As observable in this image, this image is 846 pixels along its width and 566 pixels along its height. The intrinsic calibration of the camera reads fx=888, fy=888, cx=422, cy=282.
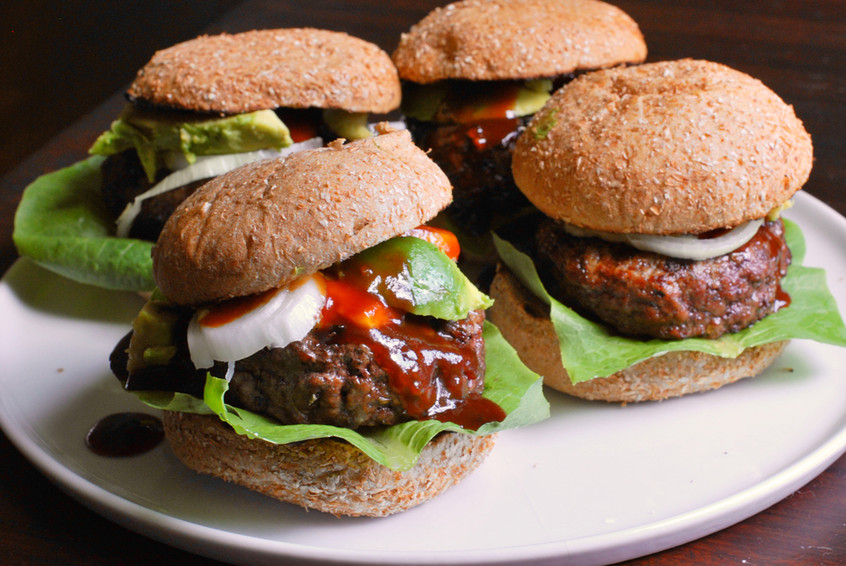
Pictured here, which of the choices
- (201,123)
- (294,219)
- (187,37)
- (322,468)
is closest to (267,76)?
(201,123)

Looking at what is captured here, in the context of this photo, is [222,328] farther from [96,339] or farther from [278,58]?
[278,58]

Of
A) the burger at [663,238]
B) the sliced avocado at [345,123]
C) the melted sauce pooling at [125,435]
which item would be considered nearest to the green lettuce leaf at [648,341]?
→ the burger at [663,238]

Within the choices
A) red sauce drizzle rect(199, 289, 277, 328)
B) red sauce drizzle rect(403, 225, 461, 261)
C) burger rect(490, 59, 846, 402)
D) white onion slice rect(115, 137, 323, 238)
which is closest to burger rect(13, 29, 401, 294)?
white onion slice rect(115, 137, 323, 238)

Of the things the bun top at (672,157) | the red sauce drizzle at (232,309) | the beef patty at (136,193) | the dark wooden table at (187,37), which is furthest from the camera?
the beef patty at (136,193)

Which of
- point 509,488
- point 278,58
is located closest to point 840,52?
point 278,58

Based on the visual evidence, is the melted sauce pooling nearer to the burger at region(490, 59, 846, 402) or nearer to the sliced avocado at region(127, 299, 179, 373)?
the sliced avocado at region(127, 299, 179, 373)

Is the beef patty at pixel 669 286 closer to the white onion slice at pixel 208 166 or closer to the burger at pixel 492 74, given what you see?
the burger at pixel 492 74
